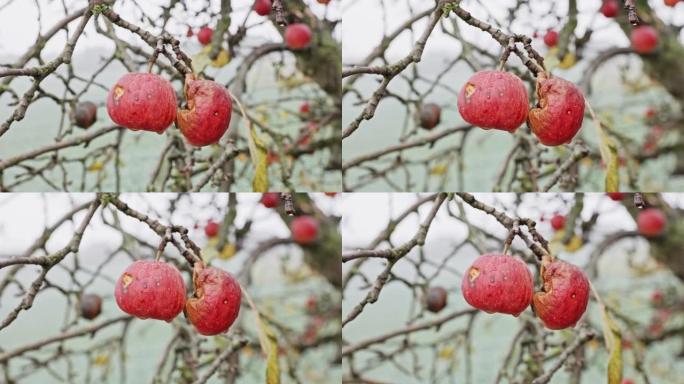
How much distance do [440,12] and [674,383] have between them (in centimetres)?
92

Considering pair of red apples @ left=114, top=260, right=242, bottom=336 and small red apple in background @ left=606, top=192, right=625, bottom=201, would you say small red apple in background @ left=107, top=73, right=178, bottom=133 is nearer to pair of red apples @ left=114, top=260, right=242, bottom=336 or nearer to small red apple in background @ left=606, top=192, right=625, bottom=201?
pair of red apples @ left=114, top=260, right=242, bottom=336

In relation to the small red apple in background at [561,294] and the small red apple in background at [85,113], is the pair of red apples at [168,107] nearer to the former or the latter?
the small red apple in background at [85,113]

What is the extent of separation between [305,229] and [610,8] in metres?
0.77

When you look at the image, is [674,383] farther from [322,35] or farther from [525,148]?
[322,35]

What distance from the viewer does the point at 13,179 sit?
2180mm

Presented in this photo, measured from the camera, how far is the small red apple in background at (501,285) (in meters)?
1.96

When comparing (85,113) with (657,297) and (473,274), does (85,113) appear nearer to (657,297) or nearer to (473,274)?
(473,274)

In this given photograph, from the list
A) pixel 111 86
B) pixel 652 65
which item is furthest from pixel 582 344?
pixel 111 86

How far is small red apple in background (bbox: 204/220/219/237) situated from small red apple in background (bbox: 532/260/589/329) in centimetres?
66

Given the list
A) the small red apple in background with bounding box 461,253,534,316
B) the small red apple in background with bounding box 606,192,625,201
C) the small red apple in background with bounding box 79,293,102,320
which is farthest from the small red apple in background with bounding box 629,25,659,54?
the small red apple in background with bounding box 79,293,102,320

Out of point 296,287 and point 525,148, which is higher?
point 525,148

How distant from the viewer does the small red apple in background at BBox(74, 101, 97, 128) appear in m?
2.18

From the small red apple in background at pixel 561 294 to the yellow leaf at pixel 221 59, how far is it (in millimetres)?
754

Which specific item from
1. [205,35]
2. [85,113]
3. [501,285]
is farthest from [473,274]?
[85,113]
